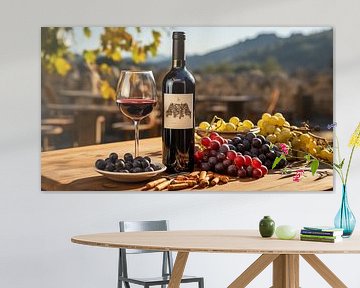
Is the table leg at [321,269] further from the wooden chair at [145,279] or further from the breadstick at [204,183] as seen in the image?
the breadstick at [204,183]

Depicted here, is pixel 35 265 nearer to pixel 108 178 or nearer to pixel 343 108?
pixel 108 178

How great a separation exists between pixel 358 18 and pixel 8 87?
2.31 meters

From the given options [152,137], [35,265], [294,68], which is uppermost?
[294,68]

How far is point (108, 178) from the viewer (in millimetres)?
6164

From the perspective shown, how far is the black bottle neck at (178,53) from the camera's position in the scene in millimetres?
6129

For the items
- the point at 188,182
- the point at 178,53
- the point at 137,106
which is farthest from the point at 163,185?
the point at 178,53

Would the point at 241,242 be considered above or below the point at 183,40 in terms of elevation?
below

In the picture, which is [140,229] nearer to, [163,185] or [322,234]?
[163,185]

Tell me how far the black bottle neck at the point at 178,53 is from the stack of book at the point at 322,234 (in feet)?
5.99

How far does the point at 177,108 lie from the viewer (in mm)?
6125

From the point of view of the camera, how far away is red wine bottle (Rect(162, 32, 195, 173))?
6133 mm

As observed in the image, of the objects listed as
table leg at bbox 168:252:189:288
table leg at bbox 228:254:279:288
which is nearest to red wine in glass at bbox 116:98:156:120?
table leg at bbox 168:252:189:288

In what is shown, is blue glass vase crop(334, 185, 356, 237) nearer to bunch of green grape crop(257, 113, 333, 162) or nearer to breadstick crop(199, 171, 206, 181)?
bunch of green grape crop(257, 113, 333, 162)

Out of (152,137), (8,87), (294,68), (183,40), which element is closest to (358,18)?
(294,68)
